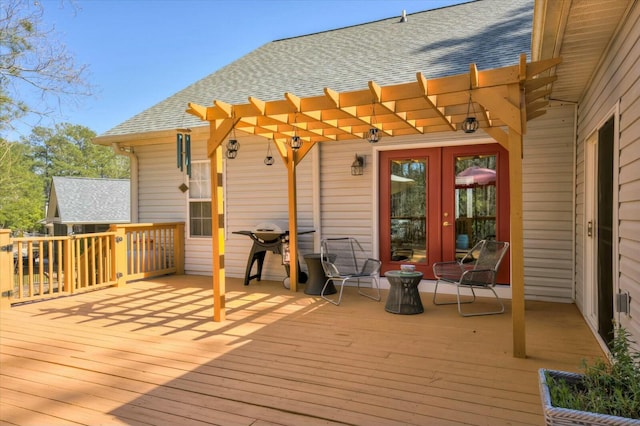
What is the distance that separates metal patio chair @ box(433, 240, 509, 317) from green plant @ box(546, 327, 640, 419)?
92.2 inches

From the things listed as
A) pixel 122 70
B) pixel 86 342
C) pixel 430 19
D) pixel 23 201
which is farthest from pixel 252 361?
pixel 23 201

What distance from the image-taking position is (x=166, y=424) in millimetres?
2145

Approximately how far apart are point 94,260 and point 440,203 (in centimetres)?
488

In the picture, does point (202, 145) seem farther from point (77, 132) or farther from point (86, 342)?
point (77, 132)

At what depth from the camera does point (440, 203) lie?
5406 millimetres

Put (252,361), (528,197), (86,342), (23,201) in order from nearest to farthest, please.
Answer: (252,361)
(86,342)
(528,197)
(23,201)

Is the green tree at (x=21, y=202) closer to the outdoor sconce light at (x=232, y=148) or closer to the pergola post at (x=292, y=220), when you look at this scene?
the pergola post at (x=292, y=220)

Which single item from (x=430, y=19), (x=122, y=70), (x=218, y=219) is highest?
(x=122, y=70)

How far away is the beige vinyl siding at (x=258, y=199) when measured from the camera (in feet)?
20.2

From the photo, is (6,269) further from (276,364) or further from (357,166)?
(357,166)

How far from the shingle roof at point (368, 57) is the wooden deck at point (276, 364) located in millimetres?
3307

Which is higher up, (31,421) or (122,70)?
(122,70)

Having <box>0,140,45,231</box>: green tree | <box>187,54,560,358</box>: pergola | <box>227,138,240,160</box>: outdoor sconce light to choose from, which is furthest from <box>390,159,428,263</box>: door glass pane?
<box>0,140,45,231</box>: green tree

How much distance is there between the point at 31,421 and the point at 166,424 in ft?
2.53
